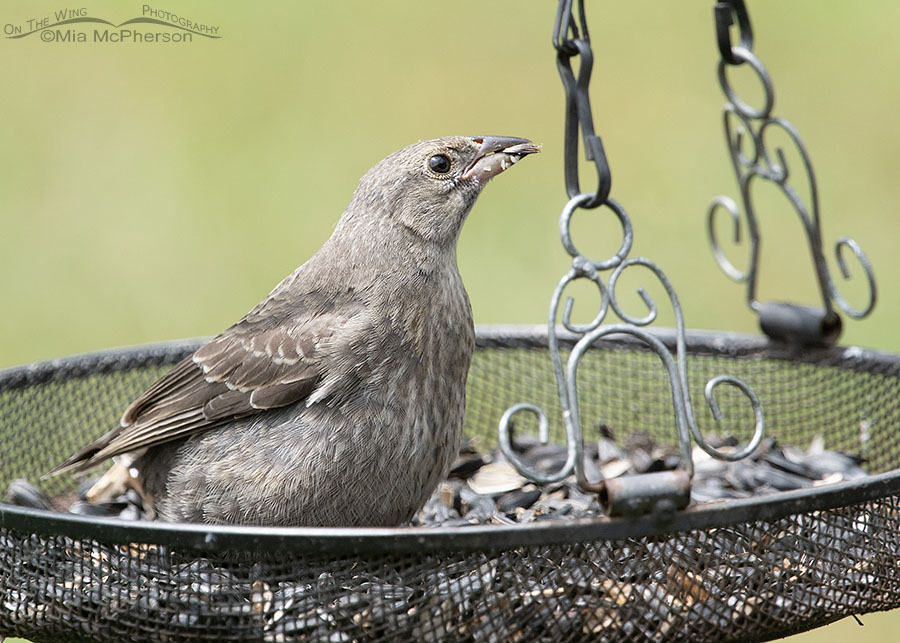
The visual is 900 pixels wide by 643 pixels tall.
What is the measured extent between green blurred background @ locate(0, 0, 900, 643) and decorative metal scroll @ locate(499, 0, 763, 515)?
165 inches

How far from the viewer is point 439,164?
3844 mm

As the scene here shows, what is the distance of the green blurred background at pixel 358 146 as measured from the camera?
7.39 metres

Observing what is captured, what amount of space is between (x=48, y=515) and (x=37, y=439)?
1875mm

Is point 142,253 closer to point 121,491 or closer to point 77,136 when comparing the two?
point 77,136

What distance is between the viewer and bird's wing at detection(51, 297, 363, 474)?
3580 mm

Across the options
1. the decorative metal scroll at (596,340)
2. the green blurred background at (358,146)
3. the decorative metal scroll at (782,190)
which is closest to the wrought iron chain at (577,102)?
the decorative metal scroll at (596,340)

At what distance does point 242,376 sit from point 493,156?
3.52 feet

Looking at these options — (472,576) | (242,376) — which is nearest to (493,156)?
(242,376)

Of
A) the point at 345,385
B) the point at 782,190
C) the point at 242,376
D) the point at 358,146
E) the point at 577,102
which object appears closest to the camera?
the point at 577,102

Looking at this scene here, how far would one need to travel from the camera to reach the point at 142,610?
272 cm

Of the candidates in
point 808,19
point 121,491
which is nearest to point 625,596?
point 121,491

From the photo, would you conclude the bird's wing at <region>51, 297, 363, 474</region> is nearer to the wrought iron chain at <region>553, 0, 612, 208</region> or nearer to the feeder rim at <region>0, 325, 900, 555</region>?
the wrought iron chain at <region>553, 0, 612, 208</region>

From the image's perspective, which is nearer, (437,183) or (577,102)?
(577,102)

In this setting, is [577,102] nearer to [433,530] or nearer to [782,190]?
[433,530]
